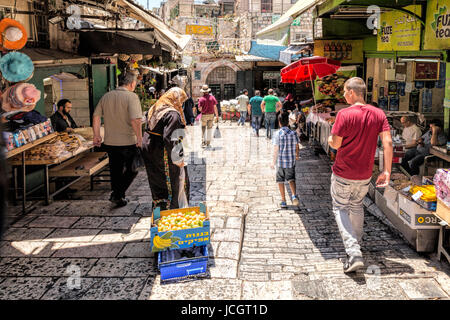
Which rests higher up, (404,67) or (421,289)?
(404,67)

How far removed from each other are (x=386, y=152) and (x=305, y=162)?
19.1ft

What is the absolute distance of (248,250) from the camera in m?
4.91

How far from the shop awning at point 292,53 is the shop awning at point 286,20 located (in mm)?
737

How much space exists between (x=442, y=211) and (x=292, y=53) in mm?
8675

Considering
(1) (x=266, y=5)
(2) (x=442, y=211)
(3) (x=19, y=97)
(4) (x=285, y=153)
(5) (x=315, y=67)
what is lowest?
(2) (x=442, y=211)

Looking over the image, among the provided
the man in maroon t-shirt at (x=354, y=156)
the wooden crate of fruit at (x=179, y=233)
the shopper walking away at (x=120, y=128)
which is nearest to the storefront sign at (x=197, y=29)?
the shopper walking away at (x=120, y=128)

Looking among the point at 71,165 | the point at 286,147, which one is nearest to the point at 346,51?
the point at 286,147

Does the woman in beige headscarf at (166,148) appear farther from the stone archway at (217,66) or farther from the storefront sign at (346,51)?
the stone archway at (217,66)

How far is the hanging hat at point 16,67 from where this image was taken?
5254mm

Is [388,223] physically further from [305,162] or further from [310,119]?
[310,119]

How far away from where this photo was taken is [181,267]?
3965 millimetres

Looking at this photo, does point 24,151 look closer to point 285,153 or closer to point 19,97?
point 19,97

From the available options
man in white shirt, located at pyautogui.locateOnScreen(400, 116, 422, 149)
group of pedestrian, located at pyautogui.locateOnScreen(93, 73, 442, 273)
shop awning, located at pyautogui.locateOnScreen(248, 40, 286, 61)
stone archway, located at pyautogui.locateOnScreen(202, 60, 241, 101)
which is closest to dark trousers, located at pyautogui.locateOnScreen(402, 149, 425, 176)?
man in white shirt, located at pyautogui.locateOnScreen(400, 116, 422, 149)

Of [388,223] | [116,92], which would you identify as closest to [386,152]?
[388,223]
